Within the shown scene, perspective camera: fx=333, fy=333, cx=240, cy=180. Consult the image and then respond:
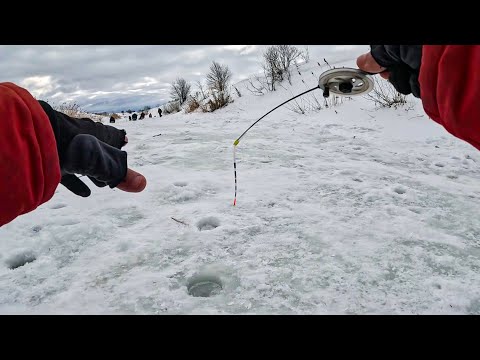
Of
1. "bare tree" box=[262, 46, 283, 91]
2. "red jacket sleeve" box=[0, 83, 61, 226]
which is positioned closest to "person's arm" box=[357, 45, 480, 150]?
"red jacket sleeve" box=[0, 83, 61, 226]

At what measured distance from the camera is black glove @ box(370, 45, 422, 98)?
0.88 m

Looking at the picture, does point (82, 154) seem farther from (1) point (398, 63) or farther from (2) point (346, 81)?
(1) point (398, 63)

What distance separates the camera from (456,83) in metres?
0.68

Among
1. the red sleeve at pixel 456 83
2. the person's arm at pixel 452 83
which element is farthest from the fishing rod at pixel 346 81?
the red sleeve at pixel 456 83

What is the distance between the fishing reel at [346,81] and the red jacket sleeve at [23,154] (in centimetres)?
88

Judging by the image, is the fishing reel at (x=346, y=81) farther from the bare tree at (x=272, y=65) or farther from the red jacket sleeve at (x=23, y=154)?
the bare tree at (x=272, y=65)

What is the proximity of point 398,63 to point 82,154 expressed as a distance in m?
1.12

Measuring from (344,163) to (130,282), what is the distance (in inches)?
83.1

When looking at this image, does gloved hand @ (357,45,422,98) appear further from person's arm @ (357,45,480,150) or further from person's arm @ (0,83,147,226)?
person's arm @ (0,83,147,226)

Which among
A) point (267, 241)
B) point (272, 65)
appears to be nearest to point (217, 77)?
point (272, 65)

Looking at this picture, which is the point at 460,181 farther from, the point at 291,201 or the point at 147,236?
the point at 147,236

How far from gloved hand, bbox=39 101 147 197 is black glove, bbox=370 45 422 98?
104cm
